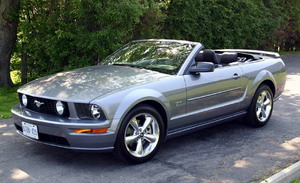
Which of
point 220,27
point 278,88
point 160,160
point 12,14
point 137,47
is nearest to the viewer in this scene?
point 160,160

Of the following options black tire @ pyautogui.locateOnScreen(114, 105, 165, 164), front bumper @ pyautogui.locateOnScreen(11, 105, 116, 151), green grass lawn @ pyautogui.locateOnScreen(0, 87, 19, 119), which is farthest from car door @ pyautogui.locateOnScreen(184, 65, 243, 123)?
green grass lawn @ pyautogui.locateOnScreen(0, 87, 19, 119)

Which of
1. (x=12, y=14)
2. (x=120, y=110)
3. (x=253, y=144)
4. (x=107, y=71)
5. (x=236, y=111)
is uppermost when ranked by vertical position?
(x=12, y=14)

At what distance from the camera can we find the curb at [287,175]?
13.5 feet

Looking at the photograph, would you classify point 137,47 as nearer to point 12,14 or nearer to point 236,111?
point 236,111

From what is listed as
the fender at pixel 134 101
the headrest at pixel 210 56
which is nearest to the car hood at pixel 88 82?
the fender at pixel 134 101

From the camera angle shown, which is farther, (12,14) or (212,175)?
(12,14)

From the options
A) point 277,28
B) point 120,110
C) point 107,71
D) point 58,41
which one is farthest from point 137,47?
point 277,28

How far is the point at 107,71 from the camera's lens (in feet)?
17.4

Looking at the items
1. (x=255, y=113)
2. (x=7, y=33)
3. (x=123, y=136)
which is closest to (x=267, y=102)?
(x=255, y=113)

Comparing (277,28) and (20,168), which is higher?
(277,28)

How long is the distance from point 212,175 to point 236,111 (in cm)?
187

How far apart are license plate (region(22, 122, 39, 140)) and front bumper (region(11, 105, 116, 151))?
0.05m

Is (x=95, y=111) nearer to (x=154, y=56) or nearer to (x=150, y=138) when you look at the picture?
(x=150, y=138)

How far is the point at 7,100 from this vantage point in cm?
827
